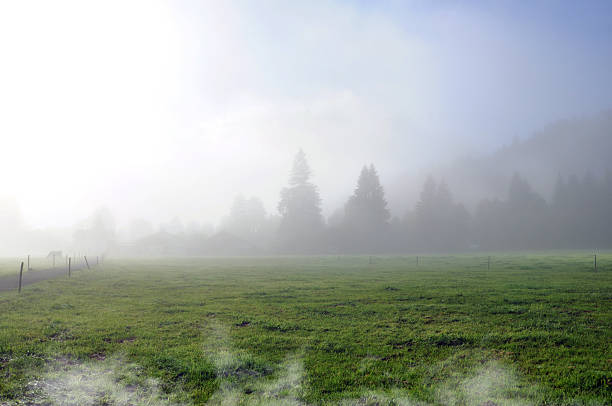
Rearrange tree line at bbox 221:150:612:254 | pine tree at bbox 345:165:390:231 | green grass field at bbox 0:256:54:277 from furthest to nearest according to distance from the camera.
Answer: pine tree at bbox 345:165:390:231
tree line at bbox 221:150:612:254
green grass field at bbox 0:256:54:277

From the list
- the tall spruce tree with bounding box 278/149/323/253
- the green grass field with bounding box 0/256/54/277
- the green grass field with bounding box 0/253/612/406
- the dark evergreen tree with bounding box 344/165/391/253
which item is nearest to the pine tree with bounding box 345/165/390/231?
the dark evergreen tree with bounding box 344/165/391/253

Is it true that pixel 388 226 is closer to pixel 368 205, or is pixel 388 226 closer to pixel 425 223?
pixel 368 205

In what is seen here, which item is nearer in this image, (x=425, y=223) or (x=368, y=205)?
(x=368, y=205)

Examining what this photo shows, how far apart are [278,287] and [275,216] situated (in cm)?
10231

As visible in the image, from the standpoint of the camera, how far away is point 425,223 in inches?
4210

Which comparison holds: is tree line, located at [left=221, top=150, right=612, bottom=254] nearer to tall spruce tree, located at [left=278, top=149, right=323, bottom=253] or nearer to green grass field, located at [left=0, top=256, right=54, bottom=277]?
tall spruce tree, located at [left=278, top=149, right=323, bottom=253]

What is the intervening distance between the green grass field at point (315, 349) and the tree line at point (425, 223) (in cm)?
7820

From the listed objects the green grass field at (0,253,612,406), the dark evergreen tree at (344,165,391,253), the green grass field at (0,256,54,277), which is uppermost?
the dark evergreen tree at (344,165,391,253)

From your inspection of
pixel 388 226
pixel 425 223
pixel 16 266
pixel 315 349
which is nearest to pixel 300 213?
pixel 388 226

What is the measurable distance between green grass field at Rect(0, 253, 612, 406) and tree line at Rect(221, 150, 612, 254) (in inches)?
3079

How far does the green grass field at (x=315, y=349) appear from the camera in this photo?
844 cm

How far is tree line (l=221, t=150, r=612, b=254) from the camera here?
100625mm

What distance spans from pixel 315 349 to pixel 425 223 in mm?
101805

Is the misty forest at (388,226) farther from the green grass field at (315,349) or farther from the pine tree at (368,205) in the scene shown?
the green grass field at (315,349)
